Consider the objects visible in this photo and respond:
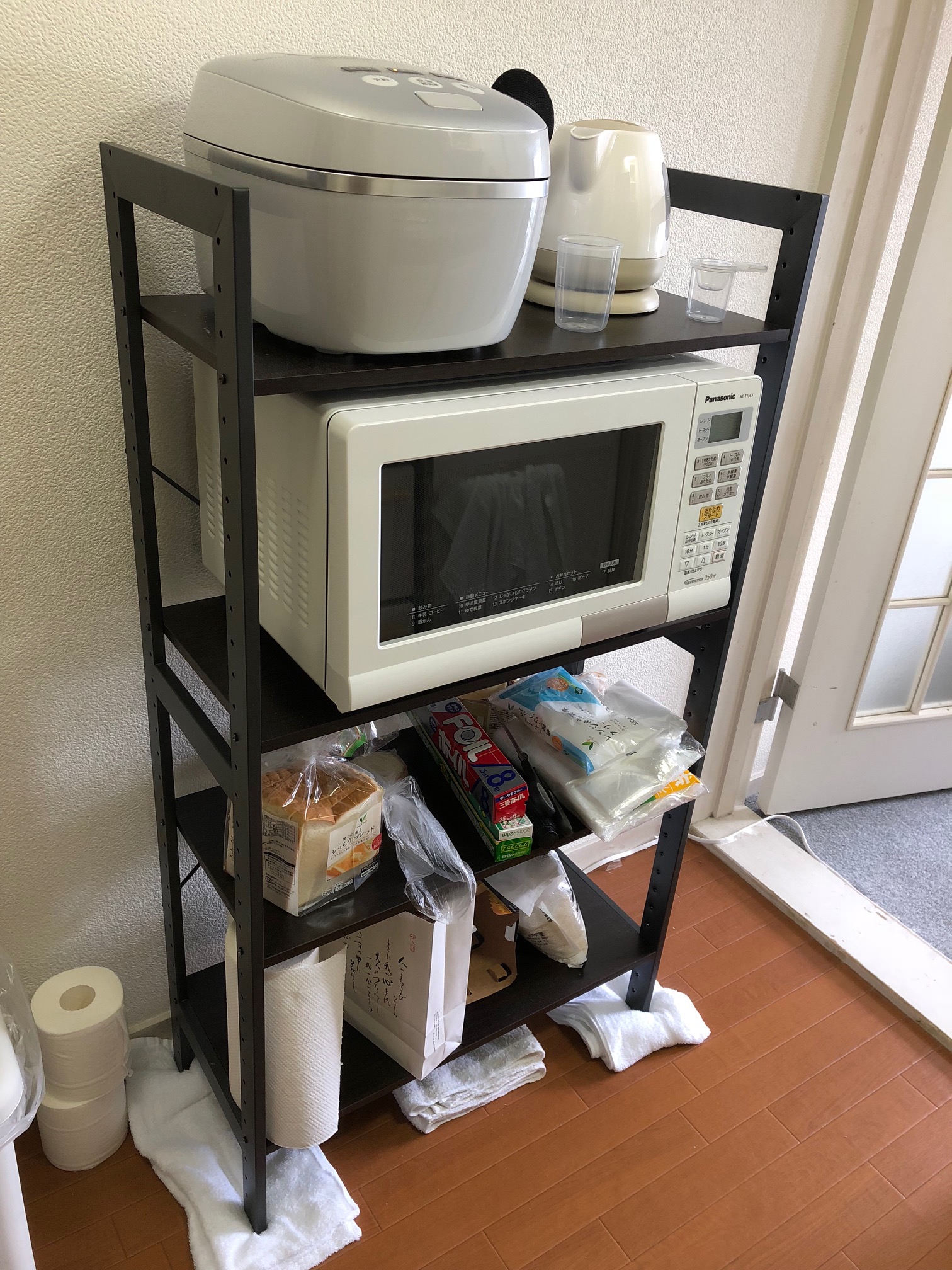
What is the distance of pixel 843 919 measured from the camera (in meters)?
1.86

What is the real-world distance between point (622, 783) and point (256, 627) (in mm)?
592

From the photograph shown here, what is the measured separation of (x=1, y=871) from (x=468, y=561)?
0.75 metres

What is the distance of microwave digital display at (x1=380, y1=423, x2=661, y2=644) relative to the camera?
2.97 ft

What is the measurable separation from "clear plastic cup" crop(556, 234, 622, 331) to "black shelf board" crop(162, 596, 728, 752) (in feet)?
1.17

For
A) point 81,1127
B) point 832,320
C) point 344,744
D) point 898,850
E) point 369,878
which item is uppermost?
point 832,320

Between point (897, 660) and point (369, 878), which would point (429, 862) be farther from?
point (897, 660)

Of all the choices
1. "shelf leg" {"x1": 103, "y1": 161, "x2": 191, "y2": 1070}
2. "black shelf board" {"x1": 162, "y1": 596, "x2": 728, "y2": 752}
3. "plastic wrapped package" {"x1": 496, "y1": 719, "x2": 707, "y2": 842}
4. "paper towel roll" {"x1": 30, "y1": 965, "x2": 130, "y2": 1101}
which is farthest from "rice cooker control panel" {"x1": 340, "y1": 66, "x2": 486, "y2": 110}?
"paper towel roll" {"x1": 30, "y1": 965, "x2": 130, "y2": 1101}

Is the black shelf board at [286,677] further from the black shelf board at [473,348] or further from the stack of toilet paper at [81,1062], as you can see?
the stack of toilet paper at [81,1062]

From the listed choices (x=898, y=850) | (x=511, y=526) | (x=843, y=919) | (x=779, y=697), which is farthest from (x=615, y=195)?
(x=898, y=850)

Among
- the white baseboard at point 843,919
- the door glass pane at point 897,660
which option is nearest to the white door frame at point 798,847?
the white baseboard at point 843,919

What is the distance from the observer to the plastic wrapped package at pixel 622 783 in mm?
1258

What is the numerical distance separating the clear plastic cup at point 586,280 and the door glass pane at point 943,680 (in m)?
1.37

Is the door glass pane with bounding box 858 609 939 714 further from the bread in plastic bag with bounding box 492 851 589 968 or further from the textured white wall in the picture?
the bread in plastic bag with bounding box 492 851 589 968

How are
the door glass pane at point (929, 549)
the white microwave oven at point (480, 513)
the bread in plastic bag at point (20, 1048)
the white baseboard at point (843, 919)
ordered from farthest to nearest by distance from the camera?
the door glass pane at point (929, 549) → the white baseboard at point (843, 919) → the bread in plastic bag at point (20, 1048) → the white microwave oven at point (480, 513)
